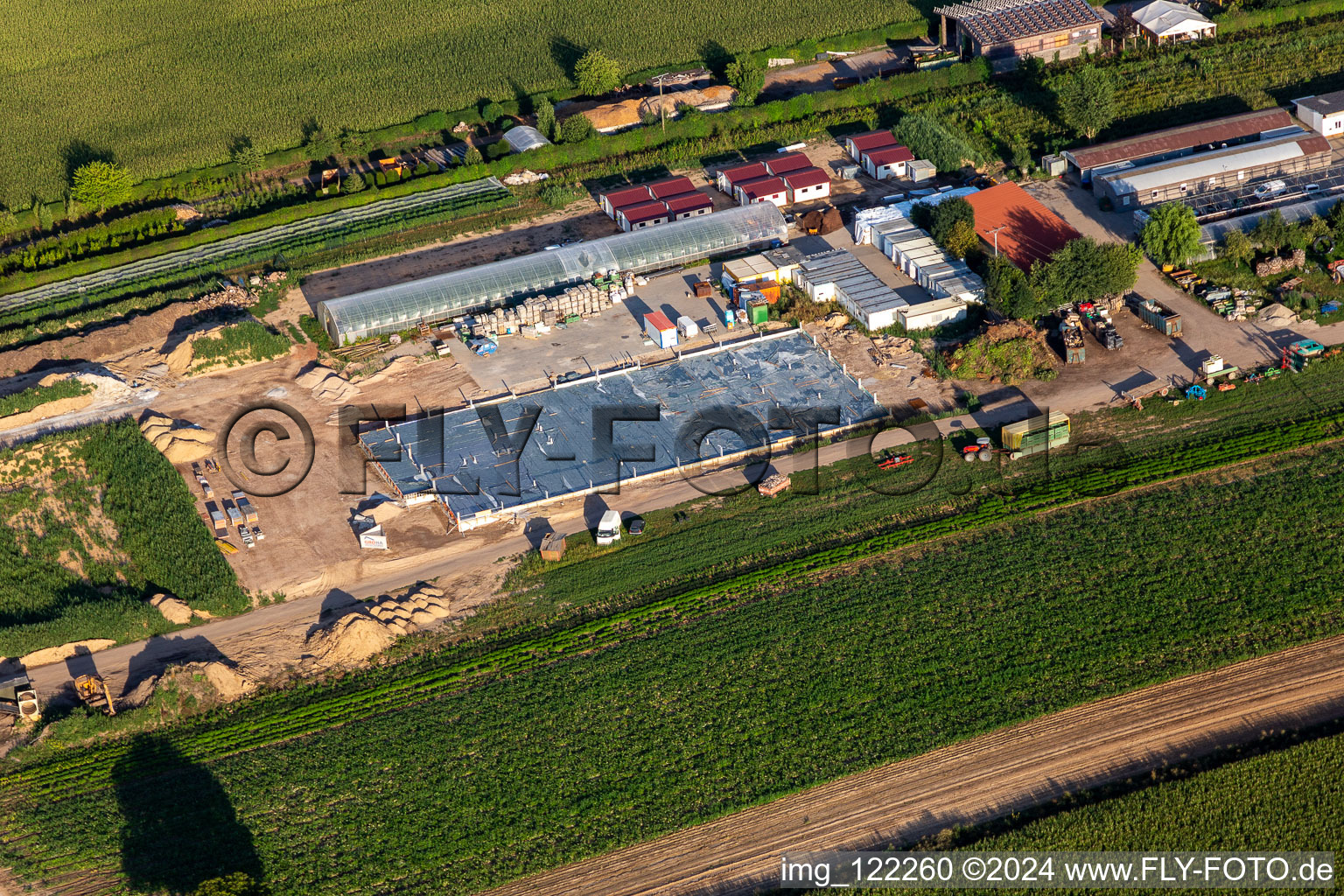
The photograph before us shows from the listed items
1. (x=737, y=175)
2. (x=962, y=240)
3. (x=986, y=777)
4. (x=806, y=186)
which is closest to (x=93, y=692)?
(x=986, y=777)

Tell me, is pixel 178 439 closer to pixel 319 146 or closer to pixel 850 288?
pixel 319 146

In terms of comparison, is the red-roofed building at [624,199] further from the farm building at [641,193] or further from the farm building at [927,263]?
the farm building at [927,263]

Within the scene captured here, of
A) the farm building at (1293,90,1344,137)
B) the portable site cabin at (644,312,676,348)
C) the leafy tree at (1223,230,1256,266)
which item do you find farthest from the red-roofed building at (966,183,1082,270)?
the farm building at (1293,90,1344,137)

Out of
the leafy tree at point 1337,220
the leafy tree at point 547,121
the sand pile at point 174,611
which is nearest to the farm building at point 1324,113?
the leafy tree at point 1337,220

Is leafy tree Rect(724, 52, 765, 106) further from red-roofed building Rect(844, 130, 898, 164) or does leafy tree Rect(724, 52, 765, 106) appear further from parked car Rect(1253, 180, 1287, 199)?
parked car Rect(1253, 180, 1287, 199)

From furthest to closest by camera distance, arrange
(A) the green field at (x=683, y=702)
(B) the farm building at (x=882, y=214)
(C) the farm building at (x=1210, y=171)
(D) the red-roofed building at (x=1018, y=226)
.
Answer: (C) the farm building at (x=1210, y=171) < (B) the farm building at (x=882, y=214) < (D) the red-roofed building at (x=1018, y=226) < (A) the green field at (x=683, y=702)

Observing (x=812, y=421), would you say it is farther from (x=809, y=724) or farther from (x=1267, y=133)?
(x=1267, y=133)
